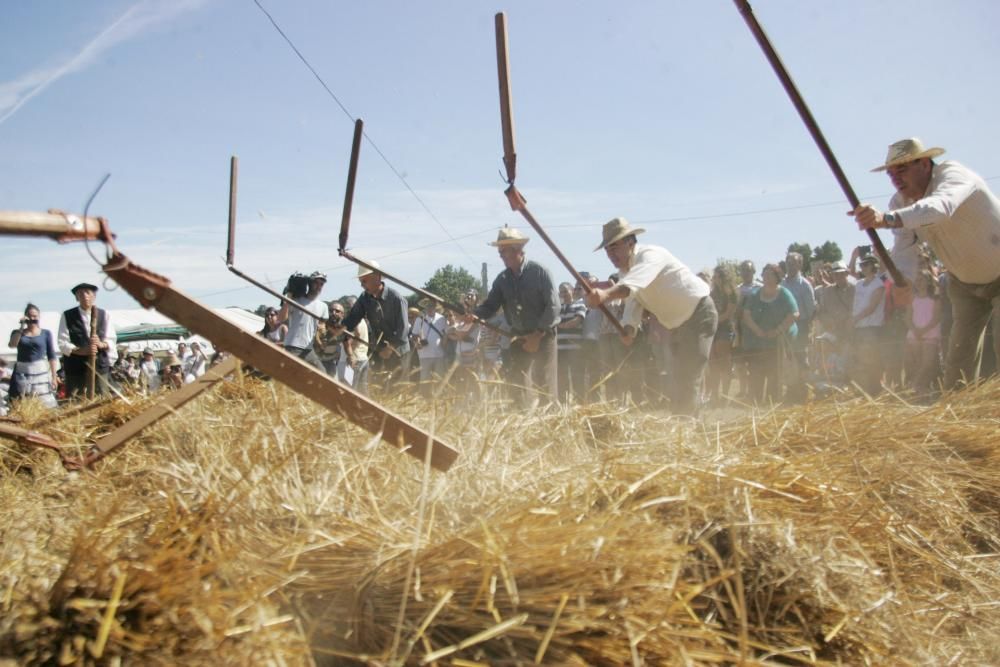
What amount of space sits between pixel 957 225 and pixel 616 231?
6.72ft

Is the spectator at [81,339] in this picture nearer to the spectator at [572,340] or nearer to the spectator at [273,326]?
the spectator at [273,326]

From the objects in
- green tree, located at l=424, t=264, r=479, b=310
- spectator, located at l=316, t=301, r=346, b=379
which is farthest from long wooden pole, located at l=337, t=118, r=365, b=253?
green tree, located at l=424, t=264, r=479, b=310

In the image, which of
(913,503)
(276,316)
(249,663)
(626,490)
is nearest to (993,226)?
(913,503)

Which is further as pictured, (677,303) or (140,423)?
(677,303)

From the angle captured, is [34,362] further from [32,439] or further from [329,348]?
[32,439]

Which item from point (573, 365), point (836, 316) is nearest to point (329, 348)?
point (573, 365)

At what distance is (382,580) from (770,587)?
79cm

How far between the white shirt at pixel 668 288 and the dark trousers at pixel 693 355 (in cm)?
7

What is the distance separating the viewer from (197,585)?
3.94 ft

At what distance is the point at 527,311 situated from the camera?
19.6ft

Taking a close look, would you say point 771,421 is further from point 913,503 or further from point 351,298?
point 351,298

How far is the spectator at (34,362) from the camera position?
709 cm

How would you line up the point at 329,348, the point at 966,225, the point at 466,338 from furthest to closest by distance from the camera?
the point at 329,348, the point at 466,338, the point at 966,225

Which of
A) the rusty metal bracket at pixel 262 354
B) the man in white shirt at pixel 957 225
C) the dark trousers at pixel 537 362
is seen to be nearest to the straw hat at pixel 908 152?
the man in white shirt at pixel 957 225
